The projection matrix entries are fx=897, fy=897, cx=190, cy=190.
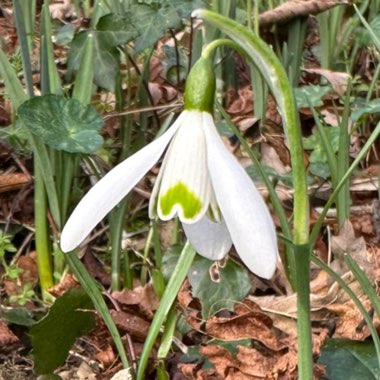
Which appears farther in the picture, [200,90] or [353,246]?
[353,246]

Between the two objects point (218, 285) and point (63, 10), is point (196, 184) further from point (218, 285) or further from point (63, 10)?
point (63, 10)

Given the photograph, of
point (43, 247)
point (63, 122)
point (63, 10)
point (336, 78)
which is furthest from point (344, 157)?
point (63, 10)

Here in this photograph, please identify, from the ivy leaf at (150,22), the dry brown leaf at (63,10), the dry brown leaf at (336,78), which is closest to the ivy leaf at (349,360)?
the ivy leaf at (150,22)

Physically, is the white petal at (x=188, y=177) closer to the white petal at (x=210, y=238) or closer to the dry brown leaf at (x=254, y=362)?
the white petal at (x=210, y=238)

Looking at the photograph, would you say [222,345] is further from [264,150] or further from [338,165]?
[264,150]

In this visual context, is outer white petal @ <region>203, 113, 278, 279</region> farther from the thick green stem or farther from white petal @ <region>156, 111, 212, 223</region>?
the thick green stem

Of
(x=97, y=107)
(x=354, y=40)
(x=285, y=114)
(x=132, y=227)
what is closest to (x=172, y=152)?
(x=285, y=114)

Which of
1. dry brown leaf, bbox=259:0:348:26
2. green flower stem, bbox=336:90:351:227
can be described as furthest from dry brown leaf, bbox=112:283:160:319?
dry brown leaf, bbox=259:0:348:26
